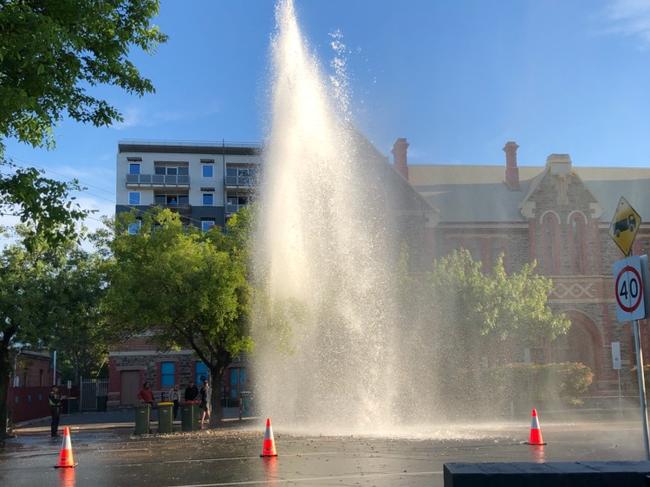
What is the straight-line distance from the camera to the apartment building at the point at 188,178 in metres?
69.2

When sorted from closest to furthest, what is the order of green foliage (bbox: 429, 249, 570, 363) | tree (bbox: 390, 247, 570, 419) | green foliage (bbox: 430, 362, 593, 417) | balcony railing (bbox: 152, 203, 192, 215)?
green foliage (bbox: 430, 362, 593, 417)
tree (bbox: 390, 247, 570, 419)
green foliage (bbox: 429, 249, 570, 363)
balcony railing (bbox: 152, 203, 192, 215)

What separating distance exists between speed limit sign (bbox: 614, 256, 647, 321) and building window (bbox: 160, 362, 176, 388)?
46.0 m

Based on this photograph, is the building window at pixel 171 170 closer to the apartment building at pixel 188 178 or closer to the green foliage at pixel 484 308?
the apartment building at pixel 188 178

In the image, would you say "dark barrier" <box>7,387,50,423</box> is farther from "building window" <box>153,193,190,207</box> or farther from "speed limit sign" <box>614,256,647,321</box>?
"speed limit sign" <box>614,256,647,321</box>


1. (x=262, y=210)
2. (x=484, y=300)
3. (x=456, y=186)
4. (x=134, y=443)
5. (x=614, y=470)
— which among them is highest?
(x=456, y=186)

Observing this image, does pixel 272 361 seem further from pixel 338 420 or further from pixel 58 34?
pixel 58 34

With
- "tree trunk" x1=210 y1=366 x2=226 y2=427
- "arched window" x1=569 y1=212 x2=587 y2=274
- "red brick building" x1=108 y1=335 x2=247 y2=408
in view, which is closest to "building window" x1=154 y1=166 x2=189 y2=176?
"red brick building" x1=108 y1=335 x2=247 y2=408

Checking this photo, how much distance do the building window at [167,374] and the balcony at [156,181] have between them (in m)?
23.4

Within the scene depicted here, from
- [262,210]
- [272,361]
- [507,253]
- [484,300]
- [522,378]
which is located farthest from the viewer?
[507,253]

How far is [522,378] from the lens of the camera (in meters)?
30.7

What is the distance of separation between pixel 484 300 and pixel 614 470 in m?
28.0

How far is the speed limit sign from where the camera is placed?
8.11m

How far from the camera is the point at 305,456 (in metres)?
14.1

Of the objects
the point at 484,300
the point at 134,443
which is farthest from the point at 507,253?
the point at 134,443
